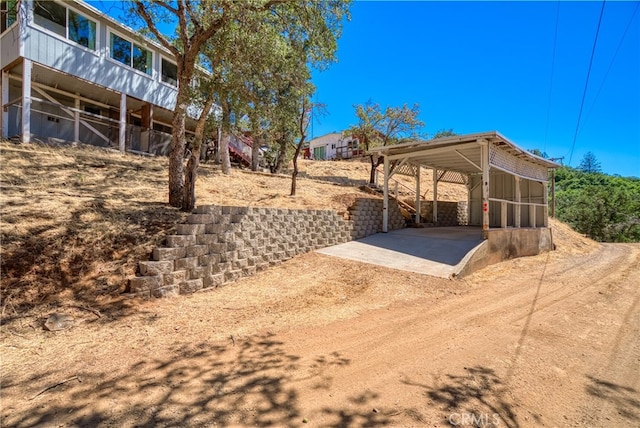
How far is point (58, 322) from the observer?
3842 mm

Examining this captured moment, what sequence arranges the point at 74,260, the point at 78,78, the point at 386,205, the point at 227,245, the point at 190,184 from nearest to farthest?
the point at 74,260 < the point at 227,245 < the point at 190,184 < the point at 386,205 < the point at 78,78

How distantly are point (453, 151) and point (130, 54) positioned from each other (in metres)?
14.2

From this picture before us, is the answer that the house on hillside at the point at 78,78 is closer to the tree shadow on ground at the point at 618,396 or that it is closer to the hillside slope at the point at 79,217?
the hillside slope at the point at 79,217

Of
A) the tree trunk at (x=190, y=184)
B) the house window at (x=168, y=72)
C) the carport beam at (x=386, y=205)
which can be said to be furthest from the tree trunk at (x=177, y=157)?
the house window at (x=168, y=72)

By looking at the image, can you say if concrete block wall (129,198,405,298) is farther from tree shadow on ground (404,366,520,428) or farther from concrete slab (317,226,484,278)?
tree shadow on ground (404,366,520,428)

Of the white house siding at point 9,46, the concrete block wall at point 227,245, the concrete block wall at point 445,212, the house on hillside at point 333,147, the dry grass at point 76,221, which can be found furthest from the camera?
the house on hillside at point 333,147

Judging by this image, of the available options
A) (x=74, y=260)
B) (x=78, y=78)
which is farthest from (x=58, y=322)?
(x=78, y=78)

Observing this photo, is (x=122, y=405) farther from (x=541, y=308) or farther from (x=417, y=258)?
(x=417, y=258)

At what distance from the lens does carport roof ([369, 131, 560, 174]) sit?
9234mm

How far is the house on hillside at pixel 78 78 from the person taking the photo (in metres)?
11.2

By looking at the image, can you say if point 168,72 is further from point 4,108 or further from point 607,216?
point 607,216

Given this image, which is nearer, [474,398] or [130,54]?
[474,398]

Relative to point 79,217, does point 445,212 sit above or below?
above

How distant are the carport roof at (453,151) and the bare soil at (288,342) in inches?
163
